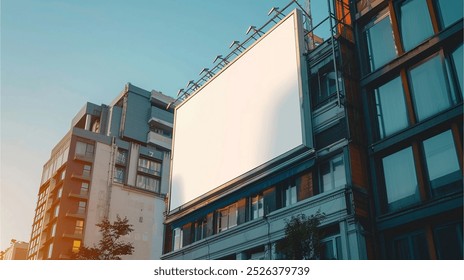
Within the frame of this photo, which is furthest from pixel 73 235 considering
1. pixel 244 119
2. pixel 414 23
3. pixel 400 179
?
pixel 414 23

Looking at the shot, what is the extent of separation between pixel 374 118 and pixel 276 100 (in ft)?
21.9

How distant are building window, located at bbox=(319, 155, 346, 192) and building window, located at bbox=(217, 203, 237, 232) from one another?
26.1 ft

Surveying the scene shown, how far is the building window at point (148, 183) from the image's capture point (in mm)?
77294

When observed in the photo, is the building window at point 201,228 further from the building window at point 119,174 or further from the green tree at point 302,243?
the building window at point 119,174

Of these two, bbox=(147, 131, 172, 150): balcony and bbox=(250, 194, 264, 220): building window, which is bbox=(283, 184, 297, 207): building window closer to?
bbox=(250, 194, 264, 220): building window

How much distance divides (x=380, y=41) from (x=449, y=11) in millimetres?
4358

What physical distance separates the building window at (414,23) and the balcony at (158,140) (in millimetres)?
59941

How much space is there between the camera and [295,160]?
27.3m

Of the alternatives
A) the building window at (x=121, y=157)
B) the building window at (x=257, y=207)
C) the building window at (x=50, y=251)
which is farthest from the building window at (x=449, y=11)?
the building window at (x=121, y=157)

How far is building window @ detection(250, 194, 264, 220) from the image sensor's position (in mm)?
30172

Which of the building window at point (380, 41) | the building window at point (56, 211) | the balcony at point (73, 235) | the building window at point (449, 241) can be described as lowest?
the building window at point (449, 241)

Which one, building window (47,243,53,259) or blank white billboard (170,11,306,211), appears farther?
building window (47,243,53,259)

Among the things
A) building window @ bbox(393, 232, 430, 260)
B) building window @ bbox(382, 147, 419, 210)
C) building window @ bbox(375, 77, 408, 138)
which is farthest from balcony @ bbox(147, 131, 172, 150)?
building window @ bbox(393, 232, 430, 260)

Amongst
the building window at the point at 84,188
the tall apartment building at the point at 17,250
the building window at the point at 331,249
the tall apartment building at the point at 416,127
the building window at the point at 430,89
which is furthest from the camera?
the tall apartment building at the point at 17,250
